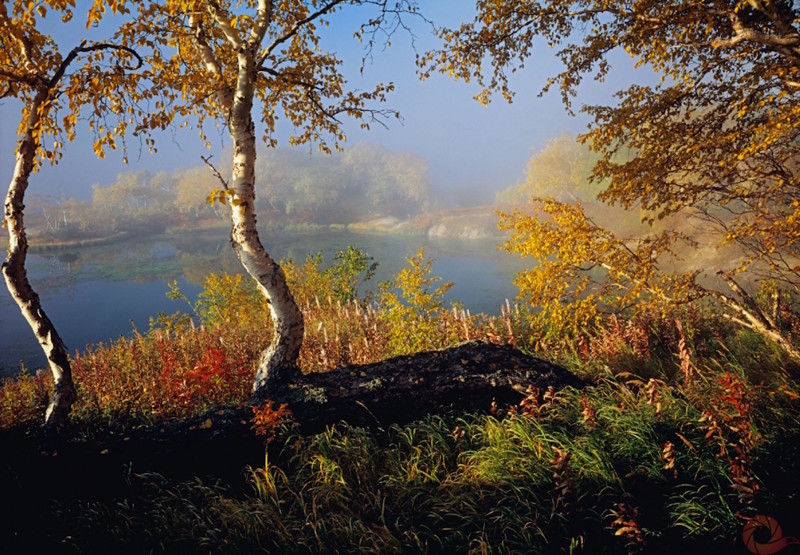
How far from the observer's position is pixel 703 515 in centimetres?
292

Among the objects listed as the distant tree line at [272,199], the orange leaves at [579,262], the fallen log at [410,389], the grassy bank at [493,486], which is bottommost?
the grassy bank at [493,486]

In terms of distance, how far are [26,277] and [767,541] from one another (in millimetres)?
8097

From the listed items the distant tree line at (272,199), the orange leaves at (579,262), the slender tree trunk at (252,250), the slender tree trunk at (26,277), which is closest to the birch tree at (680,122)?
the orange leaves at (579,262)

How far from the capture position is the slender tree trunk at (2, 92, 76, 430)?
513 centimetres

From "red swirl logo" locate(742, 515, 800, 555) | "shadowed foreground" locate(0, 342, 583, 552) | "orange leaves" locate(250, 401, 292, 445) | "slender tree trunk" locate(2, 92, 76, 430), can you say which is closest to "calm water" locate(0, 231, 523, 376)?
"slender tree trunk" locate(2, 92, 76, 430)

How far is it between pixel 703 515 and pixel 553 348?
4.99 meters

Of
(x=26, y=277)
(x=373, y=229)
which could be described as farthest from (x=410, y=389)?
(x=373, y=229)

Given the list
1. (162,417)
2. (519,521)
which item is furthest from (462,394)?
(162,417)

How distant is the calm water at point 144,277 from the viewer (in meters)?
21.6

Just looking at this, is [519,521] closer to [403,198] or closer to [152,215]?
[152,215]

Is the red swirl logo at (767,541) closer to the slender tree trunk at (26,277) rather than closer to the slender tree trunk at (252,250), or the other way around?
the slender tree trunk at (252,250)

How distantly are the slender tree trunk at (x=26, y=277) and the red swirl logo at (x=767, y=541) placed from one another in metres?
7.42

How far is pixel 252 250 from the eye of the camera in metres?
5.62

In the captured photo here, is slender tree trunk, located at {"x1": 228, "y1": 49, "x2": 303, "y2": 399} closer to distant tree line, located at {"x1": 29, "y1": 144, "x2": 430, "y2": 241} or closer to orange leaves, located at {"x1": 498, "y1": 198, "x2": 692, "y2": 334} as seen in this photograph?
orange leaves, located at {"x1": 498, "y1": 198, "x2": 692, "y2": 334}
